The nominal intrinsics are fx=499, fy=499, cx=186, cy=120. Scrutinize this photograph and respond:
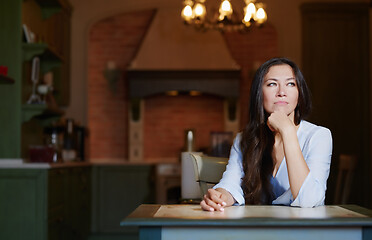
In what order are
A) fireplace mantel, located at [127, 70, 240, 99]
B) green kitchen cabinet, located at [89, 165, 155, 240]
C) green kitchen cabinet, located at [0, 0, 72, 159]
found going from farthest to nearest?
fireplace mantel, located at [127, 70, 240, 99], green kitchen cabinet, located at [89, 165, 155, 240], green kitchen cabinet, located at [0, 0, 72, 159]

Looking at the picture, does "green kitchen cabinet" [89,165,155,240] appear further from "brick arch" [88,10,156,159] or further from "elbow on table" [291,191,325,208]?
"elbow on table" [291,191,325,208]

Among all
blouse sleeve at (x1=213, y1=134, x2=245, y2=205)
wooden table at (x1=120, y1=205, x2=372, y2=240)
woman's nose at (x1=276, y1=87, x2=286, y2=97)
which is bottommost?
wooden table at (x1=120, y1=205, x2=372, y2=240)

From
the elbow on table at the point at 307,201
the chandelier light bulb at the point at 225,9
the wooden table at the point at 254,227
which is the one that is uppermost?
the chandelier light bulb at the point at 225,9

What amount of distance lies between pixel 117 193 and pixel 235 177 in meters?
4.10

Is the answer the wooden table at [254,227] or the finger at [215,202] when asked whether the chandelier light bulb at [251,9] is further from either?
the wooden table at [254,227]

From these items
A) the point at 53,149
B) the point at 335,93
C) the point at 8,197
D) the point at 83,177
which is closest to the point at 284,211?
the point at 8,197

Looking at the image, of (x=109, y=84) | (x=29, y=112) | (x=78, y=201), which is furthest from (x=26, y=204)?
(x=109, y=84)

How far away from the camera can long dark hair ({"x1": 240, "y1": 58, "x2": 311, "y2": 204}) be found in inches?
75.3

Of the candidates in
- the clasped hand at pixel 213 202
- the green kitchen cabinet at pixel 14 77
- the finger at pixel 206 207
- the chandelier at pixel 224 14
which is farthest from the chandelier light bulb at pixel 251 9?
the finger at pixel 206 207

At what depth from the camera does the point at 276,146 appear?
2000 mm

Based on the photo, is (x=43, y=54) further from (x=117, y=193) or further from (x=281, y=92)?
(x=281, y=92)

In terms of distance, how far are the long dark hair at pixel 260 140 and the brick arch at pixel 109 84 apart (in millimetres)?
4655

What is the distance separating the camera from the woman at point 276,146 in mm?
1719

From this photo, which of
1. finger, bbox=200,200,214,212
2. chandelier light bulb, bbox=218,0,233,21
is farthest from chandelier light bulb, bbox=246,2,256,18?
finger, bbox=200,200,214,212
